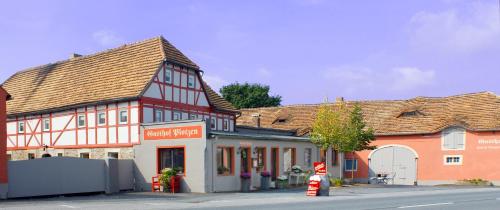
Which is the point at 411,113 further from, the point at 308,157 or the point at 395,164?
the point at 308,157

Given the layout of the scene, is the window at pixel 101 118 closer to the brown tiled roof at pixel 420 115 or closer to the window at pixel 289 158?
the window at pixel 289 158

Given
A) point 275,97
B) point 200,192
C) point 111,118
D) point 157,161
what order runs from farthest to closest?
point 275,97, point 111,118, point 157,161, point 200,192

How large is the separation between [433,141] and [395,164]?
3.19 m

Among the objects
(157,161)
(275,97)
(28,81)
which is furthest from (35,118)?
(275,97)

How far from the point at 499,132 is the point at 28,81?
105ft

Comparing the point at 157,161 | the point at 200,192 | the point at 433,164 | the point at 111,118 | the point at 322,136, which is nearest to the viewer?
the point at 200,192

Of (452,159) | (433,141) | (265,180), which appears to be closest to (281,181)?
(265,180)

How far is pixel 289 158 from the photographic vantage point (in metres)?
32.9

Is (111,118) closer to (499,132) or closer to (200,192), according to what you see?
(200,192)

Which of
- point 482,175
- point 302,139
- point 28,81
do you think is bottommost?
point 482,175

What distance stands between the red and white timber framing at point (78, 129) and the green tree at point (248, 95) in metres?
39.3

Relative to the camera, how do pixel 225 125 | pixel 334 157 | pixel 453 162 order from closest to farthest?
pixel 225 125 < pixel 334 157 < pixel 453 162

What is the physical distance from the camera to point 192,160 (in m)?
26.0

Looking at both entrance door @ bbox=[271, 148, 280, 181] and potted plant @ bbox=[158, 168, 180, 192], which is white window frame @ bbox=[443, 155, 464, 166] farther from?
potted plant @ bbox=[158, 168, 180, 192]
